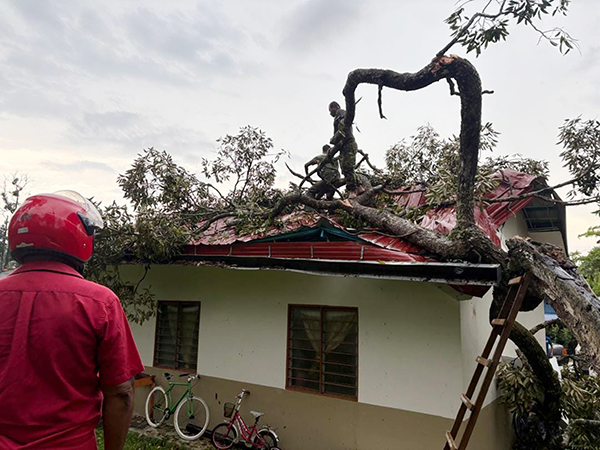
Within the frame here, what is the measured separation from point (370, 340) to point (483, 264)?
214cm

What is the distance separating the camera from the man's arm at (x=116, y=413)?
169cm

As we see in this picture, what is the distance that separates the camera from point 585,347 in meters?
2.97

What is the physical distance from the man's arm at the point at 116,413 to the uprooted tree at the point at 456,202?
129 inches

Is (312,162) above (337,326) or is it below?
above

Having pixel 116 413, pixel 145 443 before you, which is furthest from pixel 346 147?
pixel 145 443

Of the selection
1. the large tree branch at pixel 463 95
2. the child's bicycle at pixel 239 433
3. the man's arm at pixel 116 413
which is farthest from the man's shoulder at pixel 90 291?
the child's bicycle at pixel 239 433

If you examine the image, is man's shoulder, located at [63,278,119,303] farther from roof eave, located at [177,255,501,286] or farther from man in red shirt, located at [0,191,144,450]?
roof eave, located at [177,255,501,286]

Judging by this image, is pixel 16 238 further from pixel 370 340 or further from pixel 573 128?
pixel 573 128

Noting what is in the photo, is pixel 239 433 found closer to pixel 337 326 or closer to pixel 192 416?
pixel 192 416

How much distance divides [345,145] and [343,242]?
248cm

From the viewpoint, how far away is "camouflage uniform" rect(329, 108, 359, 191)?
6.31 m

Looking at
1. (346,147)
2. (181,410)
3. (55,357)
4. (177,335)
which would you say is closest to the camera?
(55,357)

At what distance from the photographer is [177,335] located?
7.51 meters

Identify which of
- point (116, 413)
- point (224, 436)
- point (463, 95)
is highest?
point (463, 95)
